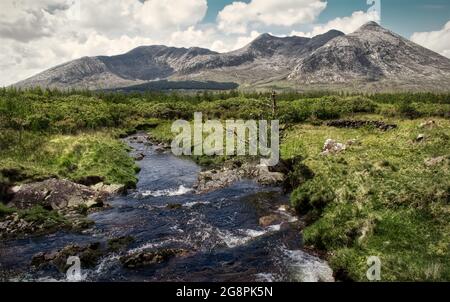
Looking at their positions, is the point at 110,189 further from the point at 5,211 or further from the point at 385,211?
the point at 385,211

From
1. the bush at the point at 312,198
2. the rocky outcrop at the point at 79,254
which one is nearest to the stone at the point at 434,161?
the bush at the point at 312,198

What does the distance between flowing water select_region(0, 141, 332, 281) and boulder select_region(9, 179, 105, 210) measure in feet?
7.79

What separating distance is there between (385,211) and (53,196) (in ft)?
88.2

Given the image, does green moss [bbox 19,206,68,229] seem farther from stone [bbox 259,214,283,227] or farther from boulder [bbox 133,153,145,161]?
boulder [bbox 133,153,145,161]

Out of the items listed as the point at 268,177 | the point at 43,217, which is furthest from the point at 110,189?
the point at 268,177

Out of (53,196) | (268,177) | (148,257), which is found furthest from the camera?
(268,177)

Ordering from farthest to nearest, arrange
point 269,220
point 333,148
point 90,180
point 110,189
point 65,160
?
1. point 333,148
2. point 65,160
3. point 90,180
4. point 110,189
5. point 269,220

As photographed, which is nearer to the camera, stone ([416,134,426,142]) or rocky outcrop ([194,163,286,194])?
rocky outcrop ([194,163,286,194])

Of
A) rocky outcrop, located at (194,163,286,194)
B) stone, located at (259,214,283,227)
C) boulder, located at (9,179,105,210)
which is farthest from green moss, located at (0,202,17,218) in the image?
stone, located at (259,214,283,227)

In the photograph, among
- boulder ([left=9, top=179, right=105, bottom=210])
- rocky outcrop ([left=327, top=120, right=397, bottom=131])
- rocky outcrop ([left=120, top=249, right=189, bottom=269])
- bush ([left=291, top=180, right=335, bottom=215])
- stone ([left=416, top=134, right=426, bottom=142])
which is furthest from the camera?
rocky outcrop ([left=327, top=120, right=397, bottom=131])

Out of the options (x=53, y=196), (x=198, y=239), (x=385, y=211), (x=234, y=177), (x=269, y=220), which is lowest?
(x=198, y=239)

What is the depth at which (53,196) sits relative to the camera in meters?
33.3

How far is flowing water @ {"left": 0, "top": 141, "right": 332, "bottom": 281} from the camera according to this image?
831 inches
